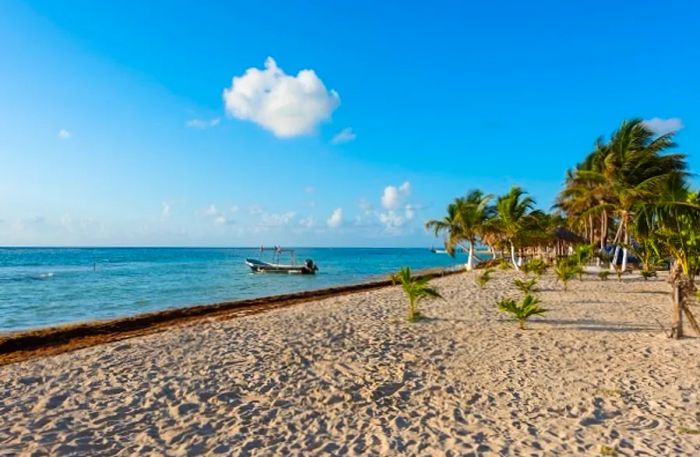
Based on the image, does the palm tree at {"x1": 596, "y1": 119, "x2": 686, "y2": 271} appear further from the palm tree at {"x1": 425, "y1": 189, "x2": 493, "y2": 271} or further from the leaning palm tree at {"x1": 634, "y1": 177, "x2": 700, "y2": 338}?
the leaning palm tree at {"x1": 634, "y1": 177, "x2": 700, "y2": 338}

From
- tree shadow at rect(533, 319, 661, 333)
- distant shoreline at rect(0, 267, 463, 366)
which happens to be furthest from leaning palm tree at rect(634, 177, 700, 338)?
distant shoreline at rect(0, 267, 463, 366)

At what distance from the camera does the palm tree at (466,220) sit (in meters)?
24.5

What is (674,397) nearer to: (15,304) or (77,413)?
(77,413)

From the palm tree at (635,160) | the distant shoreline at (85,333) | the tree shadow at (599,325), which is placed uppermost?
the palm tree at (635,160)

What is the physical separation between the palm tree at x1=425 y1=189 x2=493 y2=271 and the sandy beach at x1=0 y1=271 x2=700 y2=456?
15.9 meters

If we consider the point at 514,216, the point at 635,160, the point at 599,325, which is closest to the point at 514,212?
the point at 514,216

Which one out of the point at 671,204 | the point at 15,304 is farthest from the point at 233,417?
the point at 15,304

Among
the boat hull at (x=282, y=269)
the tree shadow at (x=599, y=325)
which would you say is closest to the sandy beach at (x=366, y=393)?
the tree shadow at (x=599, y=325)

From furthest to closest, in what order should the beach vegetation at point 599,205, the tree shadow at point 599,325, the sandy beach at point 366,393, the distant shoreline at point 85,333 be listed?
the beach vegetation at point 599,205 < the tree shadow at point 599,325 < the distant shoreline at point 85,333 < the sandy beach at point 366,393

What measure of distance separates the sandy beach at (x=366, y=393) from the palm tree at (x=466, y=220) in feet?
52.3

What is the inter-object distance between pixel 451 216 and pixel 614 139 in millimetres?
9836

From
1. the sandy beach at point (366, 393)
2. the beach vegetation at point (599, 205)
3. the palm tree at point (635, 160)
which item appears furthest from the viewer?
the palm tree at point (635, 160)

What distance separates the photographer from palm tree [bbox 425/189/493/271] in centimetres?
2453

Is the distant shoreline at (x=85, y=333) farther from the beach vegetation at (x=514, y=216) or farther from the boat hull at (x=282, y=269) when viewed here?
the boat hull at (x=282, y=269)
